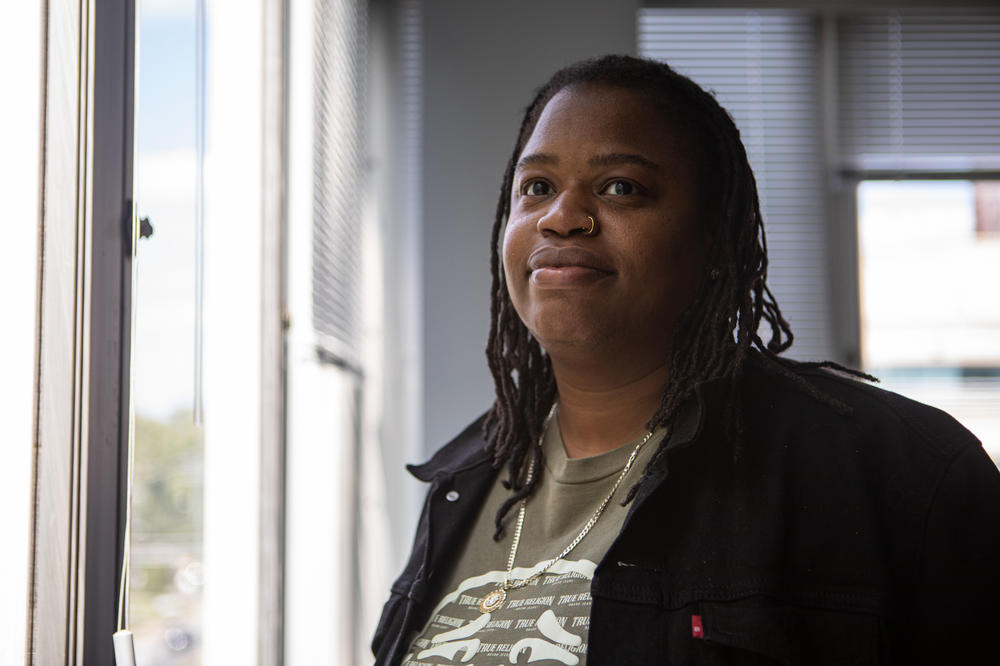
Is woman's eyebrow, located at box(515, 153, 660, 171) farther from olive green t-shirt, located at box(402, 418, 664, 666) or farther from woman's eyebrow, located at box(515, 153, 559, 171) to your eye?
olive green t-shirt, located at box(402, 418, 664, 666)

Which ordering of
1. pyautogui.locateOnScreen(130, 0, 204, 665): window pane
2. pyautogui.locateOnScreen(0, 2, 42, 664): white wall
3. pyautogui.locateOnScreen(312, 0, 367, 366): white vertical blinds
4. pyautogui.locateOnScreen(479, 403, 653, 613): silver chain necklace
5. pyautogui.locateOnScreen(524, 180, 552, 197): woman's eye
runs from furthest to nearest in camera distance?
1. pyautogui.locateOnScreen(312, 0, 367, 366): white vertical blinds
2. pyautogui.locateOnScreen(130, 0, 204, 665): window pane
3. pyautogui.locateOnScreen(524, 180, 552, 197): woman's eye
4. pyautogui.locateOnScreen(479, 403, 653, 613): silver chain necklace
5. pyautogui.locateOnScreen(0, 2, 42, 664): white wall

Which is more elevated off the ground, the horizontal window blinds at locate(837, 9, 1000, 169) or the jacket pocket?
the horizontal window blinds at locate(837, 9, 1000, 169)

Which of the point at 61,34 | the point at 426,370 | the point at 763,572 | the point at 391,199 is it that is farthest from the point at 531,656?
the point at 391,199

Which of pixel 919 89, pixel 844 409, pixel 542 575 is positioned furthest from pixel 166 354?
pixel 919 89

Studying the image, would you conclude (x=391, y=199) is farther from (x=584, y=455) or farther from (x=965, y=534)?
(x=965, y=534)

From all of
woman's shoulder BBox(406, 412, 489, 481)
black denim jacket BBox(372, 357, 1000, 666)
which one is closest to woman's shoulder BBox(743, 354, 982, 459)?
black denim jacket BBox(372, 357, 1000, 666)

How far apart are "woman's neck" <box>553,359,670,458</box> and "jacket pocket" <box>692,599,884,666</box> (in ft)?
0.96

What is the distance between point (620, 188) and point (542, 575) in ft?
1.54

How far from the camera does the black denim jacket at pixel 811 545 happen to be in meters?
0.95

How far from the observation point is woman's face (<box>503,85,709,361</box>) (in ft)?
3.76

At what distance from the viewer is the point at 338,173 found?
2.61m

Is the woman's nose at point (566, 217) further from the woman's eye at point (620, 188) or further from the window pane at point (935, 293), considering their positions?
the window pane at point (935, 293)

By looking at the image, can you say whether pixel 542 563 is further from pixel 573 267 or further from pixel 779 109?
pixel 779 109

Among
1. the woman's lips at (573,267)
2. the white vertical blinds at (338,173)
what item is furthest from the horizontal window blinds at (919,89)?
the woman's lips at (573,267)
